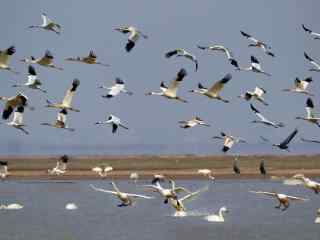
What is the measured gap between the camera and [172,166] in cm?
8481

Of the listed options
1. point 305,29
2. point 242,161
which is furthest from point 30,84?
point 242,161

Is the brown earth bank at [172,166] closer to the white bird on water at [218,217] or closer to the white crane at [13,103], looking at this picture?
the white bird on water at [218,217]

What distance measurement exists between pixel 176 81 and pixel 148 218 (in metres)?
14.6

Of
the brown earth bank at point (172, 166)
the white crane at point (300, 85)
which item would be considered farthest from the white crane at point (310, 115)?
the brown earth bank at point (172, 166)

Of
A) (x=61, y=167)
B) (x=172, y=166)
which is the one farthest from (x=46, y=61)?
(x=172, y=166)

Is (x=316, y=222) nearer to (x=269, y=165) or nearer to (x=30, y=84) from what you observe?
(x=30, y=84)

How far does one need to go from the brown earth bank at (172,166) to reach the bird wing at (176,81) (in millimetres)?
40883

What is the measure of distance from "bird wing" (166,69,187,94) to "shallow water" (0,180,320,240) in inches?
297

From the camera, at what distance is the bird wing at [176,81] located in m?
33.3

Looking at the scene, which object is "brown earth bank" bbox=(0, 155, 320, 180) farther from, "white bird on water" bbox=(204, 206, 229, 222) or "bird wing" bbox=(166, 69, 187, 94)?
"bird wing" bbox=(166, 69, 187, 94)

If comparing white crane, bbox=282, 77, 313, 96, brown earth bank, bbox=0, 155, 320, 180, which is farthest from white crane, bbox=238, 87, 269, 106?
brown earth bank, bbox=0, 155, 320, 180

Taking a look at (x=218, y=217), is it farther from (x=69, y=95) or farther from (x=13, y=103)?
(x=13, y=103)

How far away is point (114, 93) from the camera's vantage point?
109 ft

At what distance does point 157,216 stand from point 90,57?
15724 millimetres
